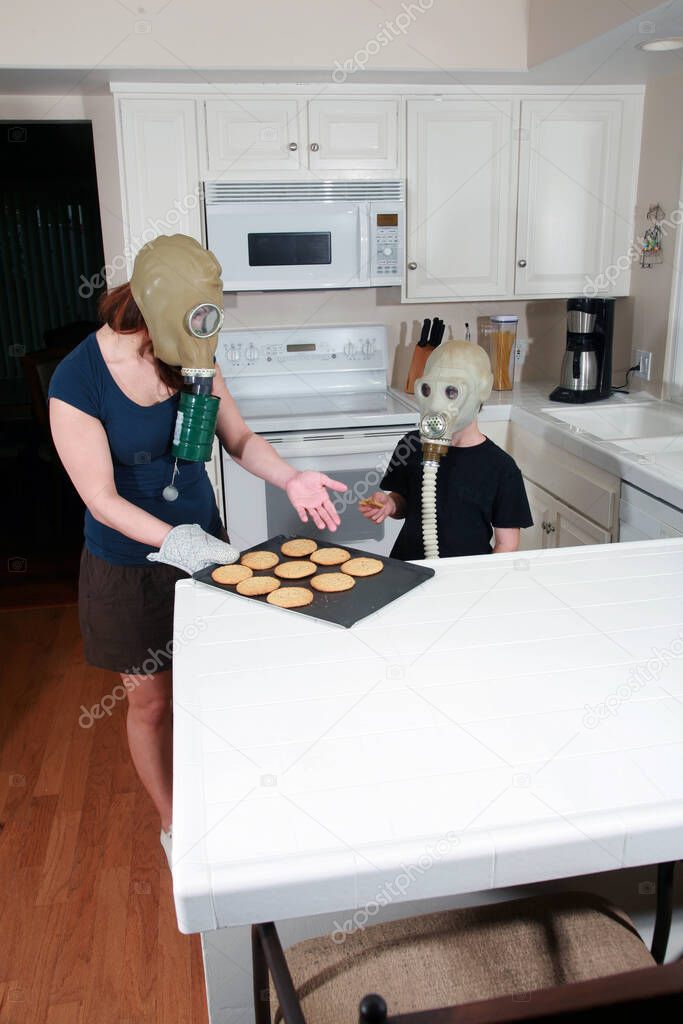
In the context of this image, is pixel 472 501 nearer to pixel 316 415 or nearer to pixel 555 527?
pixel 555 527

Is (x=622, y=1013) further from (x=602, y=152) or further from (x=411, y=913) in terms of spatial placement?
(x=602, y=152)

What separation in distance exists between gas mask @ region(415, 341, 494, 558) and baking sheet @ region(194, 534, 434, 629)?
253 mm

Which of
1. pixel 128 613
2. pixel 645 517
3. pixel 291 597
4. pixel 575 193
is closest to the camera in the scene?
pixel 291 597

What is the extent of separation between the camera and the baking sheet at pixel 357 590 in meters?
1.36

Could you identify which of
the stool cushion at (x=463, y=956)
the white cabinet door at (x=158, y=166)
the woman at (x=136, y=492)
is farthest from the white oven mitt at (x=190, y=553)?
the white cabinet door at (x=158, y=166)

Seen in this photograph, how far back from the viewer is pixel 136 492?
1.77 metres

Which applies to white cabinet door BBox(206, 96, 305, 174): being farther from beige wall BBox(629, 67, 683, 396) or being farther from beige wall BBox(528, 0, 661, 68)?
beige wall BBox(629, 67, 683, 396)

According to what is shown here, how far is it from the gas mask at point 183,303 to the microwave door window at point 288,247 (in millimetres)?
1655

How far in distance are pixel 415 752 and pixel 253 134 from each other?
2580 mm

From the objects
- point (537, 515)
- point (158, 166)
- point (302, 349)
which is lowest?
point (537, 515)

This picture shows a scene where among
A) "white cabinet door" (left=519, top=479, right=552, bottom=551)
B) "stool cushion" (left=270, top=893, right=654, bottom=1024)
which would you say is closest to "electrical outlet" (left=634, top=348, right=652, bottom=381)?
"white cabinet door" (left=519, top=479, right=552, bottom=551)

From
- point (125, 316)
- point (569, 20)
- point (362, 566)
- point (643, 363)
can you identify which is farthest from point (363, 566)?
point (643, 363)

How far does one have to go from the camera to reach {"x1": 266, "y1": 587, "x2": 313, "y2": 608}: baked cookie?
1.39 metres

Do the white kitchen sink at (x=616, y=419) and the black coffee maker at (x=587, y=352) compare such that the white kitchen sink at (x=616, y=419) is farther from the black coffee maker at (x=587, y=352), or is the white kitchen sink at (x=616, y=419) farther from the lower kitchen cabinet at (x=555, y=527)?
the lower kitchen cabinet at (x=555, y=527)
